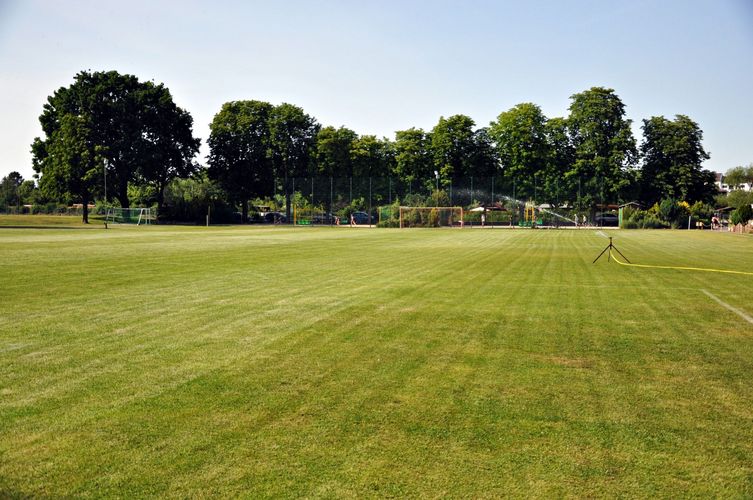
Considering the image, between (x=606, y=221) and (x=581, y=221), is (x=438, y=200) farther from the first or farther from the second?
(x=606, y=221)

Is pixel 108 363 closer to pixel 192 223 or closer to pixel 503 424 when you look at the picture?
pixel 503 424

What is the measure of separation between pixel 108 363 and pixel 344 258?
15.8 m

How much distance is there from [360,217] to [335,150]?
16.6m

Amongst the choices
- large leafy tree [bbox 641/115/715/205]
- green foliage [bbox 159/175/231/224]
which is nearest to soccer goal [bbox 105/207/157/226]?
green foliage [bbox 159/175/231/224]

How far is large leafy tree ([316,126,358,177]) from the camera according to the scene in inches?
3730

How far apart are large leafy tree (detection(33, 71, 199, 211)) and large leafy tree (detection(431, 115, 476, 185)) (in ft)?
131

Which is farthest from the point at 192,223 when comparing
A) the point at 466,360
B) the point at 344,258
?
the point at 466,360

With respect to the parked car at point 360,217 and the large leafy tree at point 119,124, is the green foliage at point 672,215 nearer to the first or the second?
the parked car at point 360,217

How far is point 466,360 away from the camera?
6.92 metres

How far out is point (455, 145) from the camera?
92.6 meters

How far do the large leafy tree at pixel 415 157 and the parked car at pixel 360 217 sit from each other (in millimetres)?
13401

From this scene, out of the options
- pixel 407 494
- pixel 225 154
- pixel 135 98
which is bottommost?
pixel 407 494

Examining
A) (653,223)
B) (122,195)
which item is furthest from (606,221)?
(122,195)

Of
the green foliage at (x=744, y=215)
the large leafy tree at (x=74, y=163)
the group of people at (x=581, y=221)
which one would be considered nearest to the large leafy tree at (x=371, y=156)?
the group of people at (x=581, y=221)
